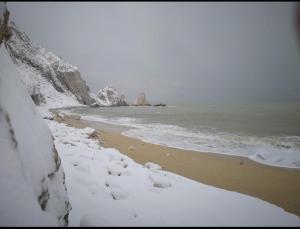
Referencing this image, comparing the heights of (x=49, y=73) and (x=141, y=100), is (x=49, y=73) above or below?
above

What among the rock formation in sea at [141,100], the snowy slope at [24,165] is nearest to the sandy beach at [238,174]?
the snowy slope at [24,165]

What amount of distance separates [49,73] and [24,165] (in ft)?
323

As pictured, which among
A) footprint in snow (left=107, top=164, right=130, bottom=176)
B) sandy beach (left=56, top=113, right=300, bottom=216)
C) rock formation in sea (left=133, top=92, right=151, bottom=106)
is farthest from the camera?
rock formation in sea (left=133, top=92, right=151, bottom=106)

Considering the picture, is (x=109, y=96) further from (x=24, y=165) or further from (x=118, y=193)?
(x=24, y=165)

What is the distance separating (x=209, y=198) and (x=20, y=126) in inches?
158

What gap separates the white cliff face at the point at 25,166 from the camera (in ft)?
5.61

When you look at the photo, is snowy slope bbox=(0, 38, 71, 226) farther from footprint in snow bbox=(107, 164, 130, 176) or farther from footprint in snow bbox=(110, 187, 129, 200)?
footprint in snow bbox=(107, 164, 130, 176)

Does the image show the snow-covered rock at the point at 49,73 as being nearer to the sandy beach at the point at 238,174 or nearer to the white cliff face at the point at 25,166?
the sandy beach at the point at 238,174

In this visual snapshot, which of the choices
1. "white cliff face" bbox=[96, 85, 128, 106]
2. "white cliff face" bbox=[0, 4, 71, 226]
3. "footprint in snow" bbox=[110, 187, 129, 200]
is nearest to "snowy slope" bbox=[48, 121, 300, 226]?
"footprint in snow" bbox=[110, 187, 129, 200]

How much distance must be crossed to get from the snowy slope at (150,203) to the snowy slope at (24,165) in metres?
0.74

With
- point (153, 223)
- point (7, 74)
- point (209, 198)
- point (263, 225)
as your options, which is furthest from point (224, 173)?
point (7, 74)

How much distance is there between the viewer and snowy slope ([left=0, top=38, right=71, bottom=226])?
5.61 ft

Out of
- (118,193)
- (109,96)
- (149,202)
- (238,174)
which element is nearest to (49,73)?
(109,96)

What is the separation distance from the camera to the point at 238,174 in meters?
6.64
